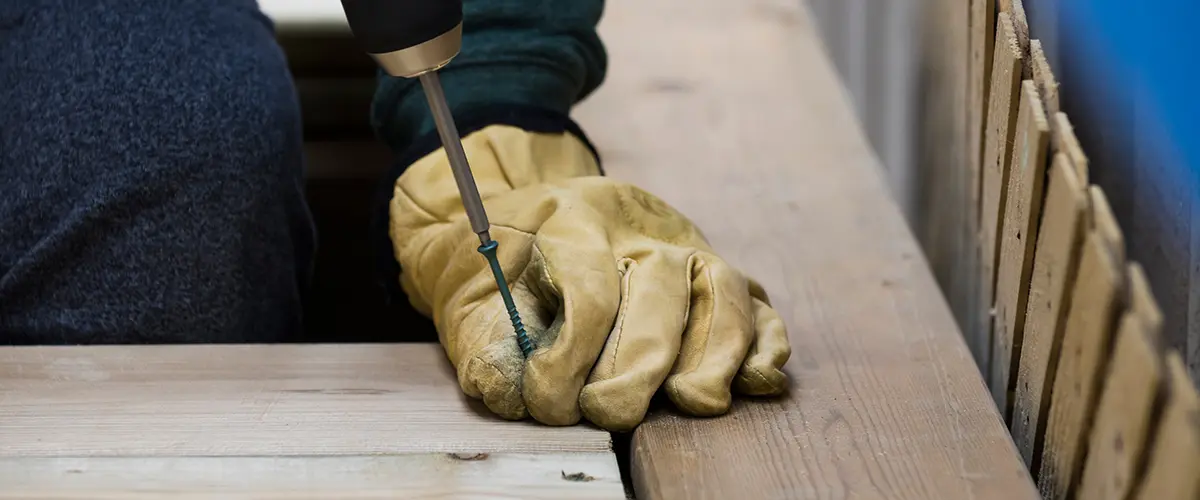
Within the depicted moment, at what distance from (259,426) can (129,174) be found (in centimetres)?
28

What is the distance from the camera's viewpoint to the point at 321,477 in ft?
2.38

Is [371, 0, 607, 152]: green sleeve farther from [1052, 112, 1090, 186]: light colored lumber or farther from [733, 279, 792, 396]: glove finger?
[1052, 112, 1090, 186]: light colored lumber

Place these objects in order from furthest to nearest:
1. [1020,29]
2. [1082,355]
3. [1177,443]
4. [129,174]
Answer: [129,174], [1020,29], [1082,355], [1177,443]

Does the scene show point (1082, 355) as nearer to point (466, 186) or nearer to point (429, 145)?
point (466, 186)

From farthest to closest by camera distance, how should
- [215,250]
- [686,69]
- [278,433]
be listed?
[686,69] < [215,250] < [278,433]

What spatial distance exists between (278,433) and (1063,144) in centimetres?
49

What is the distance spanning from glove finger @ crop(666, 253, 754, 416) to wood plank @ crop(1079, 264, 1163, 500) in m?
0.22

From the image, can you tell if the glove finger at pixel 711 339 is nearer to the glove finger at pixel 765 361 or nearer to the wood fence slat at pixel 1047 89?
the glove finger at pixel 765 361

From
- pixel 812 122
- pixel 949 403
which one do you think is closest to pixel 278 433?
pixel 949 403

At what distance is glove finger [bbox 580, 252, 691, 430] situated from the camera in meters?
0.75

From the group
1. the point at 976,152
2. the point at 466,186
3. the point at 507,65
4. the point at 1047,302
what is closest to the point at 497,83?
the point at 507,65

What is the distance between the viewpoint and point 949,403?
79 cm

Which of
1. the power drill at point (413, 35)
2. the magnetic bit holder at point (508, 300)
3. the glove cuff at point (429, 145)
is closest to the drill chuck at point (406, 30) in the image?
the power drill at point (413, 35)

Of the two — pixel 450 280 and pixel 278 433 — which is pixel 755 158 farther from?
pixel 278 433
